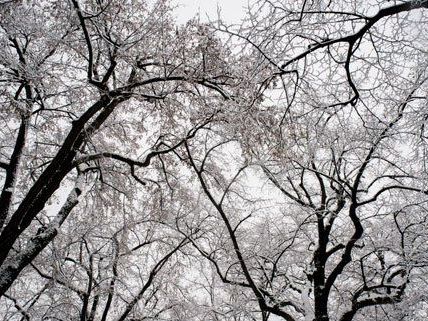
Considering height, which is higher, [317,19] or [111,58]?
[111,58]

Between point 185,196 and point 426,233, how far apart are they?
5.78m

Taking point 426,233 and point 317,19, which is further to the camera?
point 426,233

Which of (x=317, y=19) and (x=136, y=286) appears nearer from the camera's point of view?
(x=317, y=19)

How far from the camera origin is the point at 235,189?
9312 mm

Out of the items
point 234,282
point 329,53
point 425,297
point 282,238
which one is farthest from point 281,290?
point 329,53

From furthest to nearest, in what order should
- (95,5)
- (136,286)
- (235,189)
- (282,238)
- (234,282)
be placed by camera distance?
(136,286)
(282,238)
(235,189)
(234,282)
(95,5)

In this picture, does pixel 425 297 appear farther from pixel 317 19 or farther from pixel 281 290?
pixel 317 19

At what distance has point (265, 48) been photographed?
383 cm

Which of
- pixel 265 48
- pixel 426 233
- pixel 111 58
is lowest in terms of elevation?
pixel 265 48

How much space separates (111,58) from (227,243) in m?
6.28

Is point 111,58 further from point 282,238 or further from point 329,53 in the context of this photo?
point 282,238

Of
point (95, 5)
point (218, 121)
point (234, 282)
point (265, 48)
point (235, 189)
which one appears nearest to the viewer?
point (265, 48)

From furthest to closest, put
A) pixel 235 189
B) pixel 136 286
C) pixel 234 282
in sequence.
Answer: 1. pixel 136 286
2. pixel 235 189
3. pixel 234 282

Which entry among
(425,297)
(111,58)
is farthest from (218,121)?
(425,297)
